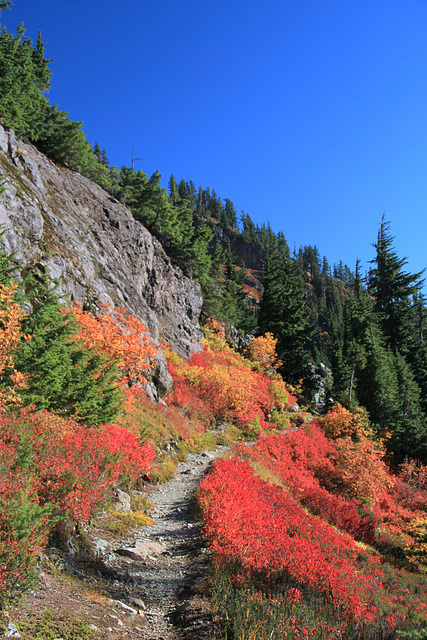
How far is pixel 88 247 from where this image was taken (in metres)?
22.2

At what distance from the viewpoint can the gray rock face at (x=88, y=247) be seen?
15.8m

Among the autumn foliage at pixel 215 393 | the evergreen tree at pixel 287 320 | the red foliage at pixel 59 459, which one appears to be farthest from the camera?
the evergreen tree at pixel 287 320

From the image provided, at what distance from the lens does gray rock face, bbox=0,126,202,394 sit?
1580 centimetres

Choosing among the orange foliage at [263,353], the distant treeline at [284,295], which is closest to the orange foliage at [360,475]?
the distant treeline at [284,295]

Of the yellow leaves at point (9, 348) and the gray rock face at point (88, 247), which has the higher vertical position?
the gray rock face at point (88, 247)

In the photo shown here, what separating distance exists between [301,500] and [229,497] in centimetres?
740

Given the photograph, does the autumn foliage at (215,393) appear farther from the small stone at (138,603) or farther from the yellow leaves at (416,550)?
the small stone at (138,603)

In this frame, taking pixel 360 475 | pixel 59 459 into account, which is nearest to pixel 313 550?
pixel 59 459

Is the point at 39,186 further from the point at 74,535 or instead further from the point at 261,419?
the point at 261,419

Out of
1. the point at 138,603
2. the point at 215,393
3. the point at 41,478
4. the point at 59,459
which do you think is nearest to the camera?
the point at 138,603

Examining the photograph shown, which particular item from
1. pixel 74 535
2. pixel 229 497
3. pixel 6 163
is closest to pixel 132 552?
pixel 74 535

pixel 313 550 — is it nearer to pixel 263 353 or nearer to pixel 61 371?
pixel 61 371

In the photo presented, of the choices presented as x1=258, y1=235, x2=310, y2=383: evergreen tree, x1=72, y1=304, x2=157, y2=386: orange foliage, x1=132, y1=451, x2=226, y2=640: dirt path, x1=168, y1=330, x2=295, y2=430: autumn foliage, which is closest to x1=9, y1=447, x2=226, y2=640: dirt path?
x1=132, y1=451, x2=226, y2=640: dirt path

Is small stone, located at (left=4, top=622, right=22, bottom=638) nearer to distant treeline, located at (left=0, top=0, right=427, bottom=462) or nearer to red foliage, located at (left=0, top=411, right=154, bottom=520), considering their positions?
red foliage, located at (left=0, top=411, right=154, bottom=520)
